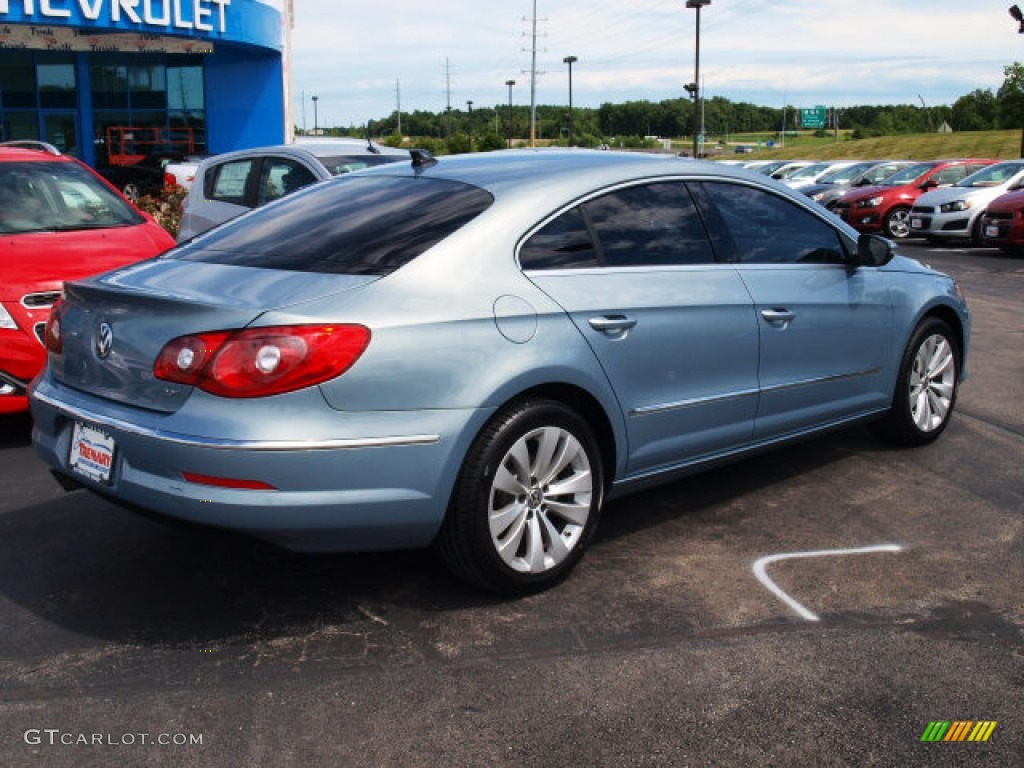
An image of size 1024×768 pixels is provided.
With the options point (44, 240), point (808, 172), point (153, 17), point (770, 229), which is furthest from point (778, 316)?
point (153, 17)

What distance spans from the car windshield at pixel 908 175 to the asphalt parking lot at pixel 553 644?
18458 mm

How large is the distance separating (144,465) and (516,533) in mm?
1230

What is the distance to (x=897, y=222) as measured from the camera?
21.4m

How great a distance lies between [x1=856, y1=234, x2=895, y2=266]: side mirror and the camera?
17.1ft

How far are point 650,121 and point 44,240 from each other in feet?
364

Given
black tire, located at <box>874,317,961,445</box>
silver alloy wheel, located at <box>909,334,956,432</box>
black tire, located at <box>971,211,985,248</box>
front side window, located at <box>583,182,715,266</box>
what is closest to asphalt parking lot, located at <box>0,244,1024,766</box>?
black tire, located at <box>874,317,961,445</box>

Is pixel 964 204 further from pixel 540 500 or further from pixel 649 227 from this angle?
pixel 540 500

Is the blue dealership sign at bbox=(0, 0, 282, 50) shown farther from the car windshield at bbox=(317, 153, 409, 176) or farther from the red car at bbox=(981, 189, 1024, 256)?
the red car at bbox=(981, 189, 1024, 256)

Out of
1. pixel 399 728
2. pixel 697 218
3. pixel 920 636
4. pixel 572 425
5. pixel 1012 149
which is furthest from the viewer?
pixel 1012 149

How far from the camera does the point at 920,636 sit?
141 inches

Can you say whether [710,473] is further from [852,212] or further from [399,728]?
[852,212]

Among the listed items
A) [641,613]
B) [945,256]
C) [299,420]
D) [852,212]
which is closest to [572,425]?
[641,613]

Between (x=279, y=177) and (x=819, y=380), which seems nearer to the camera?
(x=819, y=380)

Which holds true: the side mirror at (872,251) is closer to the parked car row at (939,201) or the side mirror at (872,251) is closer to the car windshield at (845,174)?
the parked car row at (939,201)
